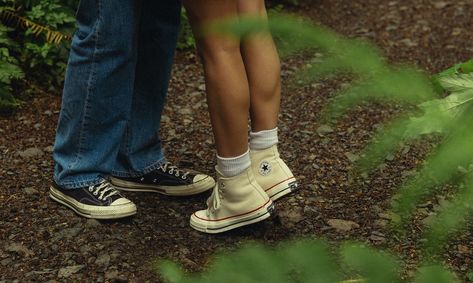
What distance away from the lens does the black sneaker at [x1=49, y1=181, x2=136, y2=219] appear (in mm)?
3098

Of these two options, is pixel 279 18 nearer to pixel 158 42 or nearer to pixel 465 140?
pixel 465 140

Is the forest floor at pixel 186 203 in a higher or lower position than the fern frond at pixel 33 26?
lower

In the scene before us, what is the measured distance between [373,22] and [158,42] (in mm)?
3016

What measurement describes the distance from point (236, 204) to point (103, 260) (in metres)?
0.50

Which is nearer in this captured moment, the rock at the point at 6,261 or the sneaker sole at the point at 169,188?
the rock at the point at 6,261

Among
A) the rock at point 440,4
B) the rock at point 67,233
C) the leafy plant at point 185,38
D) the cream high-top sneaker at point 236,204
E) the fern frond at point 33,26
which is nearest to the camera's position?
the cream high-top sneaker at point 236,204

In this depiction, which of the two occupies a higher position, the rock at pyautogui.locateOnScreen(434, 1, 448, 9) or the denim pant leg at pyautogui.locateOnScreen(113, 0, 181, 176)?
the denim pant leg at pyautogui.locateOnScreen(113, 0, 181, 176)

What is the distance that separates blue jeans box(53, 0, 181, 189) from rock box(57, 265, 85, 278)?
378 mm

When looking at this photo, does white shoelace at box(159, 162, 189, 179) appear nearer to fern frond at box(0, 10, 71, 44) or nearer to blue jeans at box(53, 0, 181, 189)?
blue jeans at box(53, 0, 181, 189)

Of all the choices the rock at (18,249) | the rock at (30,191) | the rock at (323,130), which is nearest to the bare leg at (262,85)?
the rock at (18,249)

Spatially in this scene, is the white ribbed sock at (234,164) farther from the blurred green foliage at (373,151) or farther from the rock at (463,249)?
the blurred green foliage at (373,151)

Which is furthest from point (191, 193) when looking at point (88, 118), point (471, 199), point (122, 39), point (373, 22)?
point (373, 22)

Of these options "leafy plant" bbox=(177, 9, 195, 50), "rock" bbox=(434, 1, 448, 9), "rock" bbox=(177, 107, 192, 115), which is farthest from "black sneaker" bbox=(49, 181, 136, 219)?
"rock" bbox=(434, 1, 448, 9)

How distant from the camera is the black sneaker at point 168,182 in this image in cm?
332
